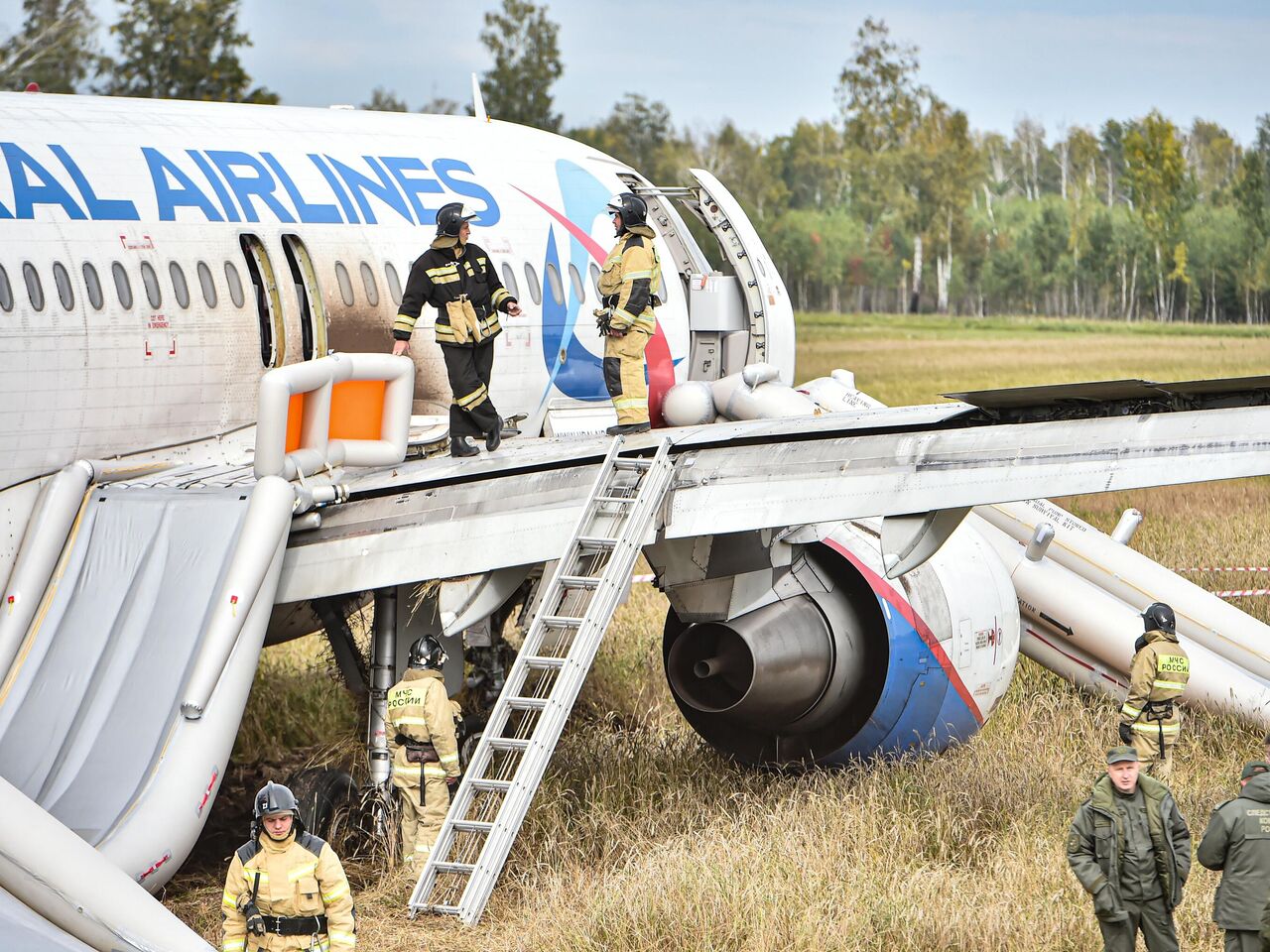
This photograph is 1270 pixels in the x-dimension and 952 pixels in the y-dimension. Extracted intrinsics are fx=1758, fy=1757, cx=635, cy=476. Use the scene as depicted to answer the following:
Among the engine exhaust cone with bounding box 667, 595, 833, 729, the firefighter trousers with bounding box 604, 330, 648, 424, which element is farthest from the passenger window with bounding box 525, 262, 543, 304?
the engine exhaust cone with bounding box 667, 595, 833, 729

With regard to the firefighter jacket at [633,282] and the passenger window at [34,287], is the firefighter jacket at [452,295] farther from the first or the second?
the passenger window at [34,287]

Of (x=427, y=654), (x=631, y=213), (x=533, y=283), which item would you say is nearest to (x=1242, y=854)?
(x=427, y=654)

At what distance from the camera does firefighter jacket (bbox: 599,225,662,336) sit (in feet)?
45.5

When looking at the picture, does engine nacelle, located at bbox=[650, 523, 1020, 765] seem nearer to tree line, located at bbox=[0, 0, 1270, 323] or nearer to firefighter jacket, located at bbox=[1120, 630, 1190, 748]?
firefighter jacket, located at bbox=[1120, 630, 1190, 748]

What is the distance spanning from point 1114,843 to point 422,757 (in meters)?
4.80

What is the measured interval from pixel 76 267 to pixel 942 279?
61.4m

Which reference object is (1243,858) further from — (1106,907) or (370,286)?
(370,286)

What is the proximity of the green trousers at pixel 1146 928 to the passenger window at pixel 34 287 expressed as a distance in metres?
8.13

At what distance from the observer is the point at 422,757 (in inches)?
480

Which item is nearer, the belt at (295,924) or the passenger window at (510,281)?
the belt at (295,924)

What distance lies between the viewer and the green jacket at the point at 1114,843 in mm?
9719

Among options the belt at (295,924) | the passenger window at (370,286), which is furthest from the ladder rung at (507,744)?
the passenger window at (370,286)

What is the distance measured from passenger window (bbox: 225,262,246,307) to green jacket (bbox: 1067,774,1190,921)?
7.61 m

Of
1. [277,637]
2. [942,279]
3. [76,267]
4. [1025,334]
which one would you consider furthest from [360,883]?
[942,279]
